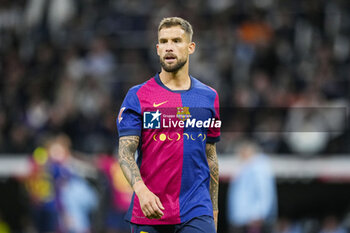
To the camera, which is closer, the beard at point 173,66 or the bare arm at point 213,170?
the beard at point 173,66

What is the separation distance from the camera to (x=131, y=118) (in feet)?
16.9

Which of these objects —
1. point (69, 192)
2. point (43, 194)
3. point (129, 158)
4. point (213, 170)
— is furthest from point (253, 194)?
point (129, 158)

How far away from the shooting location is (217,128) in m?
5.49

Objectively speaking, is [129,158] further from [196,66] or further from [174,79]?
[196,66]

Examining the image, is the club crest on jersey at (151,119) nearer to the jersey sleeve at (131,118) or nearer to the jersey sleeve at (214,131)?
the jersey sleeve at (131,118)

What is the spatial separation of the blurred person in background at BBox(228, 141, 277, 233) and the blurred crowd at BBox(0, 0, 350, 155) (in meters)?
1.21

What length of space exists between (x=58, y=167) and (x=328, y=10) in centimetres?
690

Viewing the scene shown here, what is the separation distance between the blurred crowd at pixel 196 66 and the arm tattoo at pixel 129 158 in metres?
8.50

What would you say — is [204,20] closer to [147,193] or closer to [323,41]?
[323,41]

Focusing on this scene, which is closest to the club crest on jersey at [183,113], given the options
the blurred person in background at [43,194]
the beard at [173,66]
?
the beard at [173,66]

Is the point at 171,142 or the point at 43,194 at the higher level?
the point at 171,142

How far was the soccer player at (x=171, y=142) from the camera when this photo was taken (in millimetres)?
5105

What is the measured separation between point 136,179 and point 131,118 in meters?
0.45

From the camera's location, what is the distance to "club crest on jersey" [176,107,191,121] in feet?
17.2
